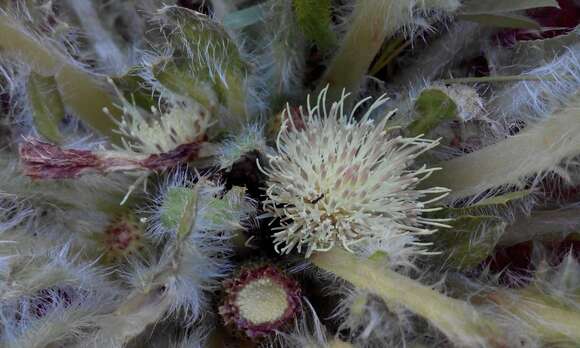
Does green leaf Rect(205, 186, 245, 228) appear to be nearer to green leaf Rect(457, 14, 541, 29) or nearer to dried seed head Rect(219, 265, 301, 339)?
dried seed head Rect(219, 265, 301, 339)

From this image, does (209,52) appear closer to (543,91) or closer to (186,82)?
(186,82)

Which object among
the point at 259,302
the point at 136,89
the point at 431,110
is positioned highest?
the point at 431,110

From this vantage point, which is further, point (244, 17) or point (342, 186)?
point (244, 17)

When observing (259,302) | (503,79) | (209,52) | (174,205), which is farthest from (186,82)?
(503,79)

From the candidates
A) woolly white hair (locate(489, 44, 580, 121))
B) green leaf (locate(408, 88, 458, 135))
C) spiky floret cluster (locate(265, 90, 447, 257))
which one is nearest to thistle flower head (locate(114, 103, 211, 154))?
spiky floret cluster (locate(265, 90, 447, 257))

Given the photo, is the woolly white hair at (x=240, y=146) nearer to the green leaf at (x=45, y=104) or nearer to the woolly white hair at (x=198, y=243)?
the woolly white hair at (x=198, y=243)

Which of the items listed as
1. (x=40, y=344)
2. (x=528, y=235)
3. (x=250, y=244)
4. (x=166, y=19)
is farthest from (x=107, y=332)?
(x=528, y=235)
